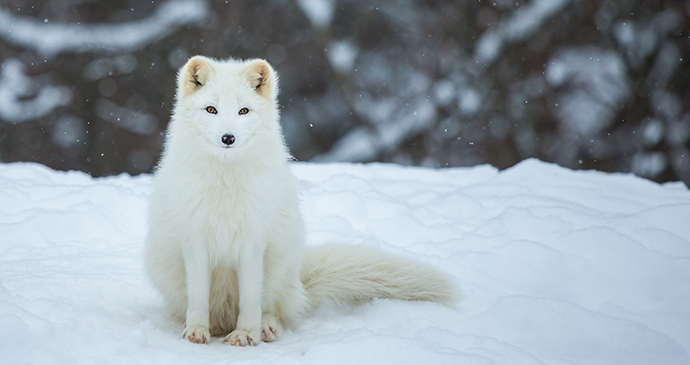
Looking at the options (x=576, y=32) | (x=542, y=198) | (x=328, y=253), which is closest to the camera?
(x=328, y=253)

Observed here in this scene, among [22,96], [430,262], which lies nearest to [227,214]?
[430,262]

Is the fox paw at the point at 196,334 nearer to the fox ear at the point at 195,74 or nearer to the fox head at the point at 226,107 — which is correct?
the fox head at the point at 226,107

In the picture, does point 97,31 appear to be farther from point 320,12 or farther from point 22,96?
point 320,12

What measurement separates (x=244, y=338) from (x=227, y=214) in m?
0.42

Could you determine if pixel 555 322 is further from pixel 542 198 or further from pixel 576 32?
pixel 576 32

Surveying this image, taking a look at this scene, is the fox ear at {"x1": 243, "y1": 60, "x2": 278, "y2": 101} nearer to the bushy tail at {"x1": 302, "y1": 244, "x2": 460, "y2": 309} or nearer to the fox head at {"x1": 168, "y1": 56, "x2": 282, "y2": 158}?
the fox head at {"x1": 168, "y1": 56, "x2": 282, "y2": 158}

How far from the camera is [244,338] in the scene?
203 centimetres

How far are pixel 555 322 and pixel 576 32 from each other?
6.35 m

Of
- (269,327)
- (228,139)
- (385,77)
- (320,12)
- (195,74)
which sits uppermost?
(320,12)

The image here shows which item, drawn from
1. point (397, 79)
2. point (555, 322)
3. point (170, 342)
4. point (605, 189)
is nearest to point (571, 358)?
point (555, 322)

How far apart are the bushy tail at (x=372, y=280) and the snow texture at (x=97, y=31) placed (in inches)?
246

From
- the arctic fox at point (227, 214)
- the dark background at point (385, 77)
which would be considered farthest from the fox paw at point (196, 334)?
the dark background at point (385, 77)

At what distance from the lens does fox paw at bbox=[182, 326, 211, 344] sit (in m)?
1.99

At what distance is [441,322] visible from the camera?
7.07 ft
